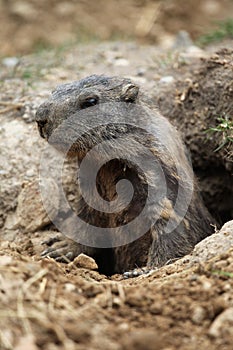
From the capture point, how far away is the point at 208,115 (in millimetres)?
7406

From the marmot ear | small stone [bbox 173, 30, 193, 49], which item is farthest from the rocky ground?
the marmot ear

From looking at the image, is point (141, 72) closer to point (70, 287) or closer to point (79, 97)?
point (79, 97)

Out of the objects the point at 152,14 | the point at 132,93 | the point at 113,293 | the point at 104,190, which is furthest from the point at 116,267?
the point at 152,14

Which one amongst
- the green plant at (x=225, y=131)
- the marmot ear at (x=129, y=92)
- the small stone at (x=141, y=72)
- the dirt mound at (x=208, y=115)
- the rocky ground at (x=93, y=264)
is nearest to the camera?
the rocky ground at (x=93, y=264)

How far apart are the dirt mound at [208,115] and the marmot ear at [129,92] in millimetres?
1058

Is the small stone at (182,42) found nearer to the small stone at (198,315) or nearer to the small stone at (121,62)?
the small stone at (121,62)

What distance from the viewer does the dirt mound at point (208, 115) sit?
7.27 m

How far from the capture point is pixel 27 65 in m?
8.95

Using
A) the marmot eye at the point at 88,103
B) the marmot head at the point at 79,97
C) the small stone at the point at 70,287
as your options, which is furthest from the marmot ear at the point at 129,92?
the small stone at the point at 70,287

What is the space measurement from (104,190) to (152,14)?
23.8 ft

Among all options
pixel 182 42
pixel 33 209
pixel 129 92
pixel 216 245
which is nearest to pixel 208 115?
pixel 129 92

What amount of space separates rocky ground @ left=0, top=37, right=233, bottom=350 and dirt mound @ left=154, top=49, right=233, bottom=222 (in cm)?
1

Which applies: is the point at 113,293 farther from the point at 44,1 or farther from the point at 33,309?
the point at 44,1

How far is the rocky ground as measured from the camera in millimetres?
3504
